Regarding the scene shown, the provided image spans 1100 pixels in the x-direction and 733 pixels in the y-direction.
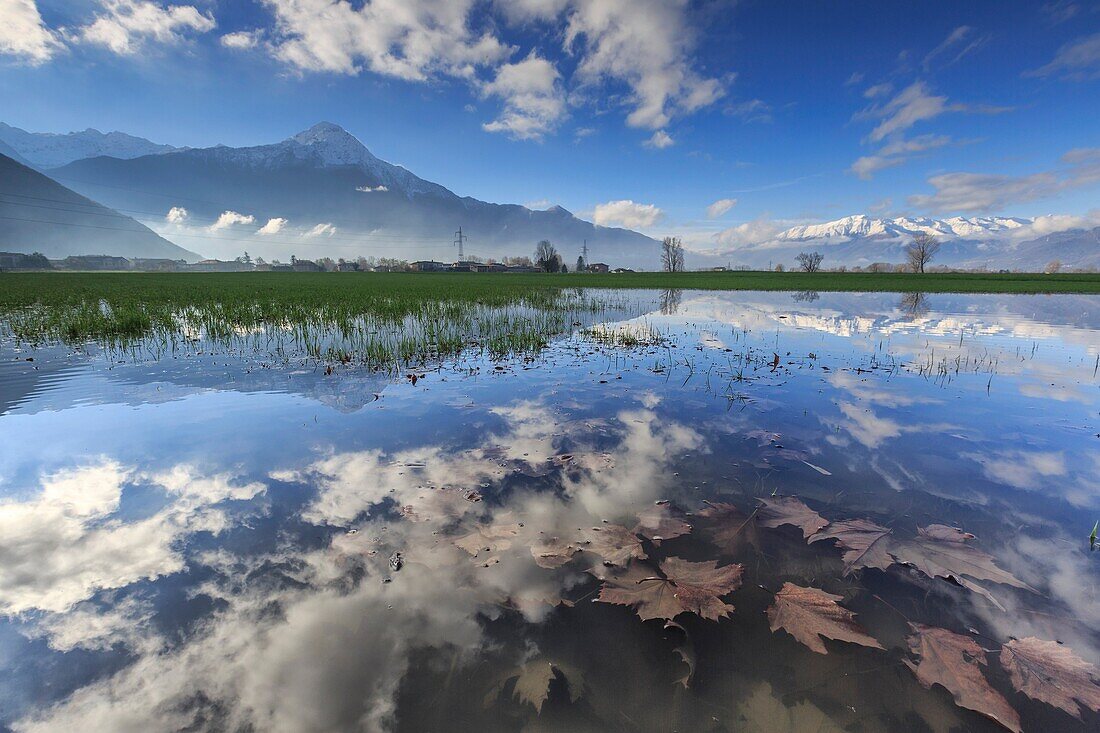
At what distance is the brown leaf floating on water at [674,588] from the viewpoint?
9.81 ft

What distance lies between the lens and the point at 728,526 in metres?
3.98

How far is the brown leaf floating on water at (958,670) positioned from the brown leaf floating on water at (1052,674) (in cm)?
16

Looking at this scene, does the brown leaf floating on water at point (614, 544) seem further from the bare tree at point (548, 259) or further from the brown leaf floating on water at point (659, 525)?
the bare tree at point (548, 259)

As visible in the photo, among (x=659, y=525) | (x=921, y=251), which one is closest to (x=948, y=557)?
(x=659, y=525)

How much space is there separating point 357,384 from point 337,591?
20.9 ft

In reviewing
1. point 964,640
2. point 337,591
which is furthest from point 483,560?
point 964,640

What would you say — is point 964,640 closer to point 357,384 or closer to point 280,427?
point 280,427

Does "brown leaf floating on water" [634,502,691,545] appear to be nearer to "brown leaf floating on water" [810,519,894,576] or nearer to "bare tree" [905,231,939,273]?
"brown leaf floating on water" [810,519,894,576]

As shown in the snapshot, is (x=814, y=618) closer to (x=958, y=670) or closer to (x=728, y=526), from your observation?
(x=958, y=670)

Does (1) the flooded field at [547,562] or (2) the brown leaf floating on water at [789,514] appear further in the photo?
(2) the brown leaf floating on water at [789,514]

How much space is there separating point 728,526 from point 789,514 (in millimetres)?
711

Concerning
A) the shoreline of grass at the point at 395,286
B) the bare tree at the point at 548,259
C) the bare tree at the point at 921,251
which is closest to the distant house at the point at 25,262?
the shoreline of grass at the point at 395,286

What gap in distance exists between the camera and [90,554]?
146 inches

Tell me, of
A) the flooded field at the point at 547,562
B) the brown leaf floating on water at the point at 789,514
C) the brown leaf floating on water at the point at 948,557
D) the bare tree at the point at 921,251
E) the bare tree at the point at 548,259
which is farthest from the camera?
the bare tree at the point at 548,259
